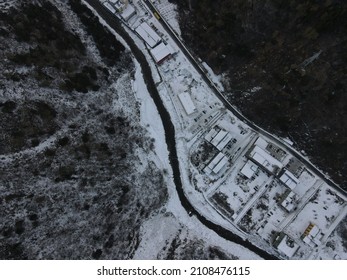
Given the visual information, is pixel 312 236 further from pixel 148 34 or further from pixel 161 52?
pixel 148 34

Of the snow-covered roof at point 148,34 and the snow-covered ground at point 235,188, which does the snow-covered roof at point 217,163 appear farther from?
the snow-covered roof at point 148,34

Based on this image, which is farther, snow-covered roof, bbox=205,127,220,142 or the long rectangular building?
the long rectangular building

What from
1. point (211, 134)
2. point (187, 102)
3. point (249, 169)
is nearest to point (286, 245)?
point (249, 169)

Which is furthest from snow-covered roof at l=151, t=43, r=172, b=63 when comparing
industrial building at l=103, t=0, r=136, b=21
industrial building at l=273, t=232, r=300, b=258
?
industrial building at l=273, t=232, r=300, b=258

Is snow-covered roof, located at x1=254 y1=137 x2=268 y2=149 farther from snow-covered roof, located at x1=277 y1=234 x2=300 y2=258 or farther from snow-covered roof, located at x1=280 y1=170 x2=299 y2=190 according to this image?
snow-covered roof, located at x1=277 y1=234 x2=300 y2=258

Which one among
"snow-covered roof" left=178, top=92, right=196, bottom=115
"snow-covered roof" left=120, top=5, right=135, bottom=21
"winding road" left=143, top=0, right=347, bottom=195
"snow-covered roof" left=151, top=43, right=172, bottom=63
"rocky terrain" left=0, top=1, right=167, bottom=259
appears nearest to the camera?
"rocky terrain" left=0, top=1, right=167, bottom=259

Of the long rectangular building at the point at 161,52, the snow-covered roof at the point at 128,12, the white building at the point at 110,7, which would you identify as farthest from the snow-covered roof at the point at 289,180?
the white building at the point at 110,7

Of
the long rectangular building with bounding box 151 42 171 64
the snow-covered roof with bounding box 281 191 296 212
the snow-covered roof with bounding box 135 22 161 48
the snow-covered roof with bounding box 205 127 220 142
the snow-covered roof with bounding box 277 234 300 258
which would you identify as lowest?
the snow-covered roof with bounding box 277 234 300 258

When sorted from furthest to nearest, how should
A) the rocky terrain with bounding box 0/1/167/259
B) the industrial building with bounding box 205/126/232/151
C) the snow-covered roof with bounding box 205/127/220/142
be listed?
the snow-covered roof with bounding box 205/127/220/142 < the industrial building with bounding box 205/126/232/151 < the rocky terrain with bounding box 0/1/167/259
